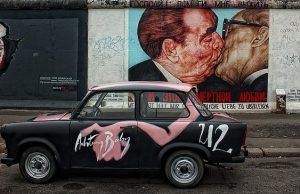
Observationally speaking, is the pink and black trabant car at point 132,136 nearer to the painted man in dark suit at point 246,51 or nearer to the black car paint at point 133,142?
the black car paint at point 133,142

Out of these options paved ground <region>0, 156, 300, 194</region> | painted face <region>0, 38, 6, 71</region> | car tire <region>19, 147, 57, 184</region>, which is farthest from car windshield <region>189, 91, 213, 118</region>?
painted face <region>0, 38, 6, 71</region>

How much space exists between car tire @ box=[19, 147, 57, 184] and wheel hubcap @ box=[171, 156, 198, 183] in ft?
6.00

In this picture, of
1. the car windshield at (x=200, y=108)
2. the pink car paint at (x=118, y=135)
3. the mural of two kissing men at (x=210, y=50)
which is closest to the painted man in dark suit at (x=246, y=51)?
the mural of two kissing men at (x=210, y=50)

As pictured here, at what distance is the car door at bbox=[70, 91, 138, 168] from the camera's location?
7.46m

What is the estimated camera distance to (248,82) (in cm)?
1461

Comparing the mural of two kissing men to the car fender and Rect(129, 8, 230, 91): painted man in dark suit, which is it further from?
the car fender

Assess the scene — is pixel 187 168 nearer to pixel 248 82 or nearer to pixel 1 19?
pixel 248 82

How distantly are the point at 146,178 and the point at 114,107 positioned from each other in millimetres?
1301

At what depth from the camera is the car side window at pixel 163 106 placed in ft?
24.8

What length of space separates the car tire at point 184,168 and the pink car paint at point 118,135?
0.96 ft

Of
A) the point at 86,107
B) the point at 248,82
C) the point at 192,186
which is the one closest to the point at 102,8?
the point at 248,82

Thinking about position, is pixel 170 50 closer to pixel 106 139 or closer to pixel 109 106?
pixel 109 106

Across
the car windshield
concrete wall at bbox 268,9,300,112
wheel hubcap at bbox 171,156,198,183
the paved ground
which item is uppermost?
concrete wall at bbox 268,9,300,112

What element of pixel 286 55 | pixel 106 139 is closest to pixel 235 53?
pixel 286 55
